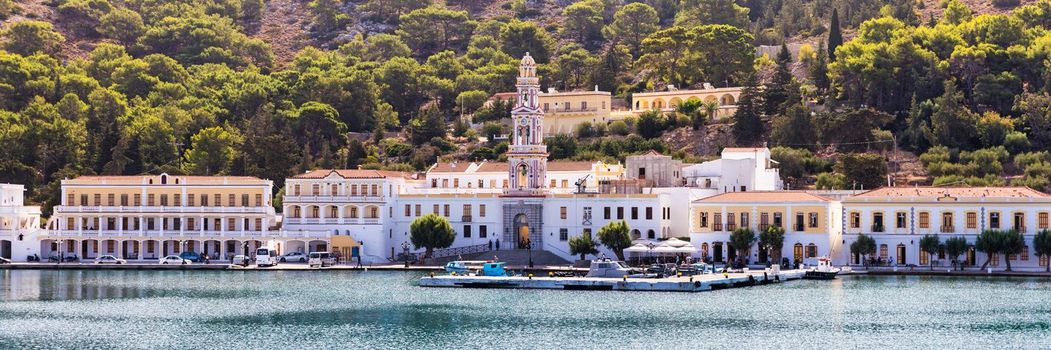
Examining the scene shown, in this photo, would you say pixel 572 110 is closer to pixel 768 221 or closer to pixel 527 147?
pixel 527 147

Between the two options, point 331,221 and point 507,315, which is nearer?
point 507,315

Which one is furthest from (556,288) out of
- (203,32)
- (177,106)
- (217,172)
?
(203,32)

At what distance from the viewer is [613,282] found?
2921 inches

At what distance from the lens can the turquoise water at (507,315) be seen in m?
54.1

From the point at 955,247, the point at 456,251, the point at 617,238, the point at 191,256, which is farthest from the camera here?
the point at 456,251

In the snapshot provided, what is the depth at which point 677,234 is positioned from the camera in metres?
91.1

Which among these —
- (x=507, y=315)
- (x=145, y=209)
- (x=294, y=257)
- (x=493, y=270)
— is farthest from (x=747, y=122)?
(x=507, y=315)

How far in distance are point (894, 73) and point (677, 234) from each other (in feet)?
108

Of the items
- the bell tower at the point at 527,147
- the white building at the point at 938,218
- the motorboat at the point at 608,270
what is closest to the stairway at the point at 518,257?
the bell tower at the point at 527,147

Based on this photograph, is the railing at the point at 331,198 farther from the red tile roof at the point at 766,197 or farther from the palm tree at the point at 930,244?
the palm tree at the point at 930,244

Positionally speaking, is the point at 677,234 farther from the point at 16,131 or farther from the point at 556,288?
the point at 16,131

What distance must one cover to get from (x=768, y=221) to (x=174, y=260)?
29.3 metres

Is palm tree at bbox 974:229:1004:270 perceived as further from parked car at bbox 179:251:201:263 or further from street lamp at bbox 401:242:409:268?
parked car at bbox 179:251:201:263

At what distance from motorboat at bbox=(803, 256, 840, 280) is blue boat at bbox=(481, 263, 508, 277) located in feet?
44.0
